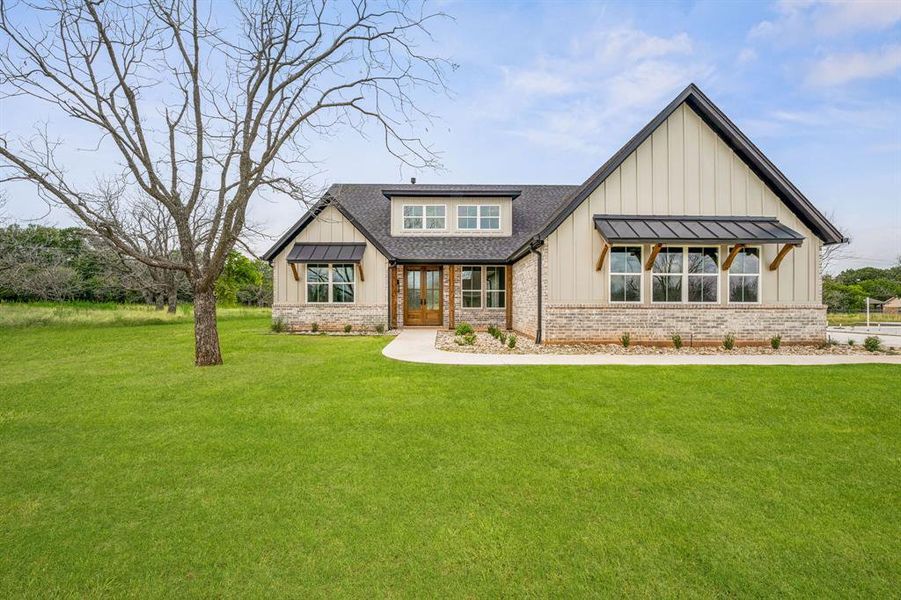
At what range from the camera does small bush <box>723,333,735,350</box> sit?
37.7 ft

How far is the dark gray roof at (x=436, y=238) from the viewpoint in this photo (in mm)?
16031

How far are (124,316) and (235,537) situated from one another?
76.3 feet

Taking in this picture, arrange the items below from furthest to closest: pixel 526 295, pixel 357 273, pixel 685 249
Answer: pixel 357 273 < pixel 526 295 < pixel 685 249

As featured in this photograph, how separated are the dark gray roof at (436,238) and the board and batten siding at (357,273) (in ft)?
1.01

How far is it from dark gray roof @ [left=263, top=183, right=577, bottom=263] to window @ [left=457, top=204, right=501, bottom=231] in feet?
1.72

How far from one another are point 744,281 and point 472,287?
30.3ft

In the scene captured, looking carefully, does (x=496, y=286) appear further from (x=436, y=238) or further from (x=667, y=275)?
(x=667, y=275)

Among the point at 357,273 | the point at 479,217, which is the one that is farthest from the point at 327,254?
the point at 479,217

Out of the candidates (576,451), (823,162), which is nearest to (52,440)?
(576,451)

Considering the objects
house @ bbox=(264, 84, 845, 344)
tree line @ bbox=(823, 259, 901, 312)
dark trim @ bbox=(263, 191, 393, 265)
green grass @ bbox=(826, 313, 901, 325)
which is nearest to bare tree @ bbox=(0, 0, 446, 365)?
house @ bbox=(264, 84, 845, 344)

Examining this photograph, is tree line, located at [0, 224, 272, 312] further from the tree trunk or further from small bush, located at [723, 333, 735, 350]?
small bush, located at [723, 333, 735, 350]

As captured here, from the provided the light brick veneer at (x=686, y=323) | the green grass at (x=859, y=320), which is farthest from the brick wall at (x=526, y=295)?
the green grass at (x=859, y=320)

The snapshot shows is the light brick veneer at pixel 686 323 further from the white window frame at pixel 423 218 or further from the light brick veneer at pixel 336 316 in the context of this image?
the white window frame at pixel 423 218

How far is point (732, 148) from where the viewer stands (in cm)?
1202
